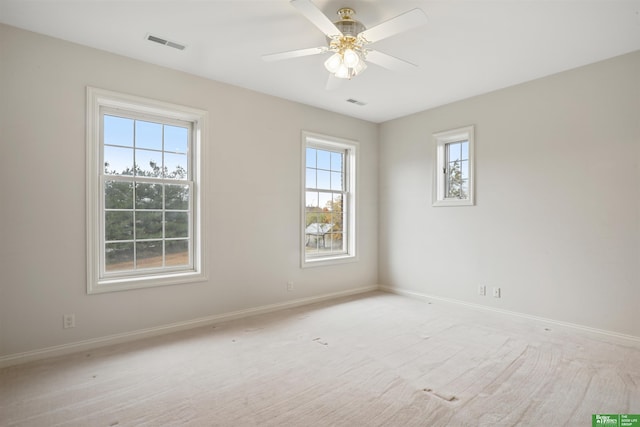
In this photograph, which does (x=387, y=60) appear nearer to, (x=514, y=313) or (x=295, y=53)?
(x=295, y=53)

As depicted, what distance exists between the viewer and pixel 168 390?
232cm

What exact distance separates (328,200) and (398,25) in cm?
309

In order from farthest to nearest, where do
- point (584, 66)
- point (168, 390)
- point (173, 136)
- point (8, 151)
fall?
1. point (173, 136)
2. point (584, 66)
3. point (8, 151)
4. point (168, 390)

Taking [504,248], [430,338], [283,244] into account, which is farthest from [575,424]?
[283,244]

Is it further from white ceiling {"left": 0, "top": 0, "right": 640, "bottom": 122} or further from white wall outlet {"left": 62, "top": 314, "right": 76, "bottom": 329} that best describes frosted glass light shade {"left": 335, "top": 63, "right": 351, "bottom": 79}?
white wall outlet {"left": 62, "top": 314, "right": 76, "bottom": 329}

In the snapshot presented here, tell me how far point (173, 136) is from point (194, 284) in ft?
5.24

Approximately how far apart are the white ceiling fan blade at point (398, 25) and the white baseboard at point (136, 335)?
10.1 ft

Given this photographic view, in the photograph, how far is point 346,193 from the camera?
5.20m

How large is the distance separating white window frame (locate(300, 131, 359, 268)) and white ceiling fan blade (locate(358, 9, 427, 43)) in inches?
91.6

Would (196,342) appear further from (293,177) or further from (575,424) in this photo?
(575,424)

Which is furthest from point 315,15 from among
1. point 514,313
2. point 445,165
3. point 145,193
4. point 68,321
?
point 514,313

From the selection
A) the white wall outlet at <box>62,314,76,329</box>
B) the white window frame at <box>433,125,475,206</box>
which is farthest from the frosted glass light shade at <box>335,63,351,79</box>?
the white wall outlet at <box>62,314,76,329</box>

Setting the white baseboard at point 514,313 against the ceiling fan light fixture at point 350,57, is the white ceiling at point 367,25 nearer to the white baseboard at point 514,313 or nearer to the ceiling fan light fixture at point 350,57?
the ceiling fan light fixture at point 350,57

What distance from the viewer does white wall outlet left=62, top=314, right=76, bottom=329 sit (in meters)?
2.88
